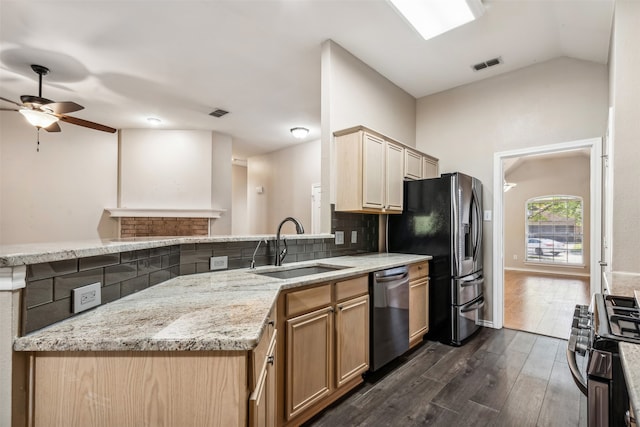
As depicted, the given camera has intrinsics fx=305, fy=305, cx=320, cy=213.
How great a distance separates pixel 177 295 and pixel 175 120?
4537 millimetres

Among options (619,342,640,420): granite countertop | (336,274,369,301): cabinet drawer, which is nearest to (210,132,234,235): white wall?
(336,274,369,301): cabinet drawer

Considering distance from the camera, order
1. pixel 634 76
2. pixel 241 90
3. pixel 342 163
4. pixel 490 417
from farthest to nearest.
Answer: pixel 241 90
pixel 342 163
pixel 634 76
pixel 490 417

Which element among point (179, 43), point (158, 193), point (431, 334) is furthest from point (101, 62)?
point (431, 334)

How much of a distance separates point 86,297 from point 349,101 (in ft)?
8.94

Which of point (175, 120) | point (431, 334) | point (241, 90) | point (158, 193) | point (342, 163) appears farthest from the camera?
point (158, 193)

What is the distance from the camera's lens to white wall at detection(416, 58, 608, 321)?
3.00 metres

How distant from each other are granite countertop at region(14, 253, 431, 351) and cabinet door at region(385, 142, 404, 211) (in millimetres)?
1854

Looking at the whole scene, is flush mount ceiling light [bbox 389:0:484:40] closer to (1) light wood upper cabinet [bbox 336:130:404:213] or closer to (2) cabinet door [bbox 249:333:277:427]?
(1) light wood upper cabinet [bbox 336:130:404:213]

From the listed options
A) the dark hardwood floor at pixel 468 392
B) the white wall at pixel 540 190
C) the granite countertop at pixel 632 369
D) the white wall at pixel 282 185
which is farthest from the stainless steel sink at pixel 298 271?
the white wall at pixel 540 190

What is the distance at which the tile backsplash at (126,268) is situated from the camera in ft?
3.01

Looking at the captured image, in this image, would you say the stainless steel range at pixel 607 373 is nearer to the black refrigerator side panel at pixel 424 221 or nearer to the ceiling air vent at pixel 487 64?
the black refrigerator side panel at pixel 424 221

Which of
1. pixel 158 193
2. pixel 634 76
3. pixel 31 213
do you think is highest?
pixel 634 76

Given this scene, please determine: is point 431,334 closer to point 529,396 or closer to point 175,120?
point 529,396

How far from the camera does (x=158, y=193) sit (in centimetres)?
546
